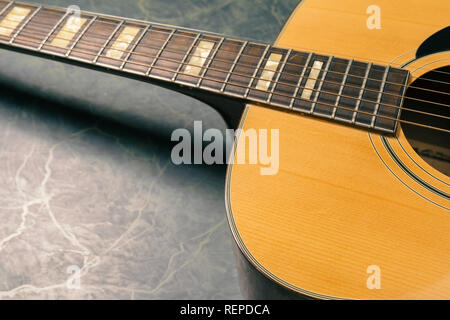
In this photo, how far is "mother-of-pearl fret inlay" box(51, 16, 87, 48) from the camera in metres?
0.83

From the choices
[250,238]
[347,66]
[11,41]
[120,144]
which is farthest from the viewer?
[120,144]

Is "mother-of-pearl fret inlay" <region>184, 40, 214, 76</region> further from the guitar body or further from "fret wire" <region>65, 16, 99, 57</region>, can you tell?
"fret wire" <region>65, 16, 99, 57</region>

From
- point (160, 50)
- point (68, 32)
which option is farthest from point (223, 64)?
point (68, 32)

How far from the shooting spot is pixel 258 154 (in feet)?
2.23

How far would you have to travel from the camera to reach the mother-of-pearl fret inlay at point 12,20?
87 centimetres

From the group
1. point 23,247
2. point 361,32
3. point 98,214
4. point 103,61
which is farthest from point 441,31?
point 23,247

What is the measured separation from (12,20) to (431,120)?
980 millimetres

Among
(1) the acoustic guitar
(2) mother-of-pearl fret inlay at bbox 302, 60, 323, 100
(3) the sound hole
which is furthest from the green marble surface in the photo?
(3) the sound hole

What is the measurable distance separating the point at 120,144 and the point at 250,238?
521mm

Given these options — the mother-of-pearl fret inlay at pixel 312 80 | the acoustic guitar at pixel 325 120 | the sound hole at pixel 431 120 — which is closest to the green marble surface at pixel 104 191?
the acoustic guitar at pixel 325 120

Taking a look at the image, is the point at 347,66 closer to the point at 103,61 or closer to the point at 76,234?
the point at 103,61

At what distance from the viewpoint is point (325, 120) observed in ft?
2.29

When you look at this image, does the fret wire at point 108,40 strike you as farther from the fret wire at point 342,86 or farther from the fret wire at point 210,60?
the fret wire at point 342,86

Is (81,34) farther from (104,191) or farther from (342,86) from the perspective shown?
(342,86)
